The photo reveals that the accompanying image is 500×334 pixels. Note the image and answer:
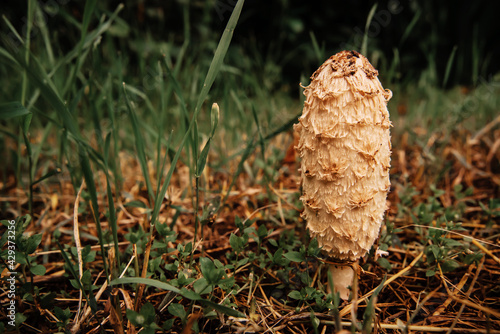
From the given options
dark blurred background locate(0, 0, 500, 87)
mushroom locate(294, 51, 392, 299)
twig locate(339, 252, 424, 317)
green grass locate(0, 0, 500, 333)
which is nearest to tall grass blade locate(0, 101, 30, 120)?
green grass locate(0, 0, 500, 333)

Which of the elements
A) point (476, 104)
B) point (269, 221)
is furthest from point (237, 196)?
point (476, 104)

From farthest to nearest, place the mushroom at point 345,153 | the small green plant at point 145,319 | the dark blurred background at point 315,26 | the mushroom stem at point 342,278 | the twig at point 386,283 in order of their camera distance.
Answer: the dark blurred background at point 315,26 < the mushroom stem at point 342,278 < the twig at point 386,283 < the mushroom at point 345,153 < the small green plant at point 145,319

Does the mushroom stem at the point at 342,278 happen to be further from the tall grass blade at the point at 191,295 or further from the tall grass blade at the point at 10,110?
the tall grass blade at the point at 10,110

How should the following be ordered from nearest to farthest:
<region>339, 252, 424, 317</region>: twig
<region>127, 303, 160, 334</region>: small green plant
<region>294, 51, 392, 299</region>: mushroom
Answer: <region>127, 303, 160, 334</region>: small green plant
<region>294, 51, 392, 299</region>: mushroom
<region>339, 252, 424, 317</region>: twig

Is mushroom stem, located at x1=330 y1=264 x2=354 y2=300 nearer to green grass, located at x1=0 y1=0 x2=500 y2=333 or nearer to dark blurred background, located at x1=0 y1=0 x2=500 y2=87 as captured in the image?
green grass, located at x1=0 y1=0 x2=500 y2=333

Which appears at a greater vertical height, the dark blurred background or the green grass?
the dark blurred background

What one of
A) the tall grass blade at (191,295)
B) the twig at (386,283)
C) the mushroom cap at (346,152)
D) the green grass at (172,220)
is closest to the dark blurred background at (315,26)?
the green grass at (172,220)

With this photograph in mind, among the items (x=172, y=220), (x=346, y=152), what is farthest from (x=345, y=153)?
(x=172, y=220)
